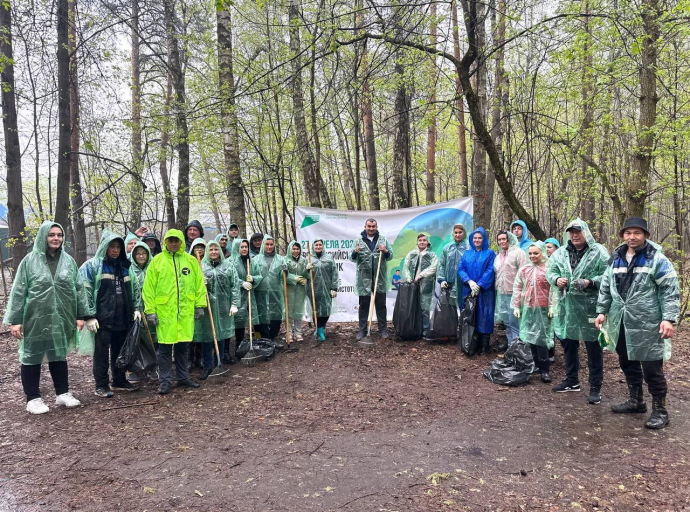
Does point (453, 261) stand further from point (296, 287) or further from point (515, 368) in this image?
point (296, 287)

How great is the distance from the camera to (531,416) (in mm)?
3723

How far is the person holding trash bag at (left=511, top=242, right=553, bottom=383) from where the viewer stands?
180 inches

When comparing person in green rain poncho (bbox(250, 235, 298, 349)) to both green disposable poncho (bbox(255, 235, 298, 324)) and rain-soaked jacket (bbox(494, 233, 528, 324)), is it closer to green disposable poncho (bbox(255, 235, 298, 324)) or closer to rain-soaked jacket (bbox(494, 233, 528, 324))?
green disposable poncho (bbox(255, 235, 298, 324))

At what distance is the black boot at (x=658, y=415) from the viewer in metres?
3.39

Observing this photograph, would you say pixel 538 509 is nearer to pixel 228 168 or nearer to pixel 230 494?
pixel 230 494

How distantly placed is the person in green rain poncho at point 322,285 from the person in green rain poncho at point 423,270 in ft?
3.90

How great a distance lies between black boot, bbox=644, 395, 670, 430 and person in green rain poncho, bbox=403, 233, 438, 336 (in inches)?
129

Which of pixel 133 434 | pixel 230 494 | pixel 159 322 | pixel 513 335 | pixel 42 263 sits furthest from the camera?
pixel 513 335

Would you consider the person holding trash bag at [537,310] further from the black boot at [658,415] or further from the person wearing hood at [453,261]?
the person wearing hood at [453,261]

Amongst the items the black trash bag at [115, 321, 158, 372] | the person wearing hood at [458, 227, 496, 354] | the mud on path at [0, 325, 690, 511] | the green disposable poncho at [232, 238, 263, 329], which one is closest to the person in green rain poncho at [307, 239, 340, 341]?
the green disposable poncho at [232, 238, 263, 329]

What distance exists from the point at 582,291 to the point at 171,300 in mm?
4181

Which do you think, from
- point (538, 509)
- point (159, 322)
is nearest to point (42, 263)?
point (159, 322)

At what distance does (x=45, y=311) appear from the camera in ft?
12.9

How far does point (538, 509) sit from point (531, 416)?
4.78ft
